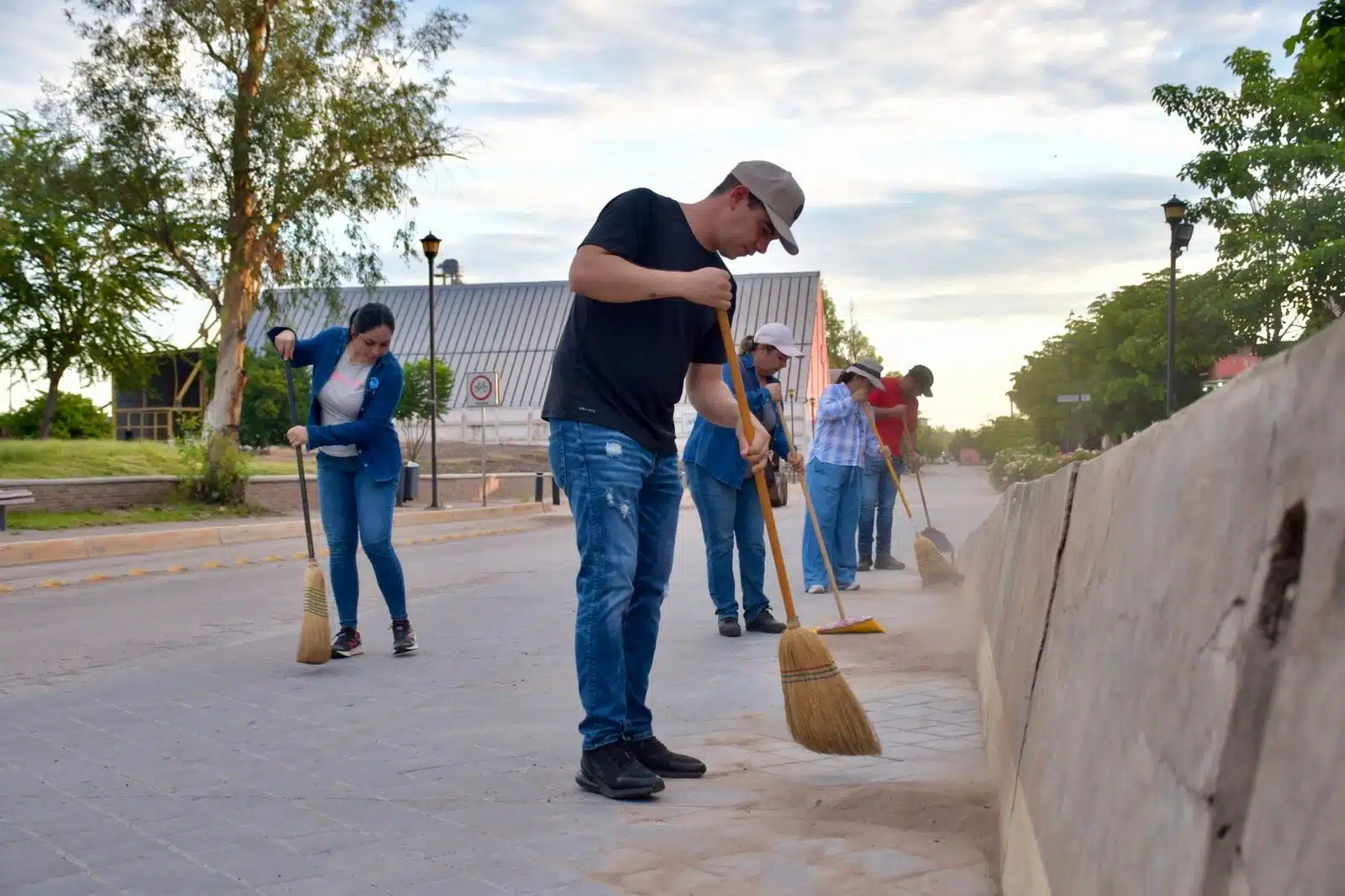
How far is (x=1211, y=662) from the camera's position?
1522mm

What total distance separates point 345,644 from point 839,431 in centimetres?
463

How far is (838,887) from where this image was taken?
3324 millimetres

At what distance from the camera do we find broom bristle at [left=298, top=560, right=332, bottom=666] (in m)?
7.33

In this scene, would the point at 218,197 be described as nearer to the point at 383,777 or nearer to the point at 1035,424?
the point at 383,777

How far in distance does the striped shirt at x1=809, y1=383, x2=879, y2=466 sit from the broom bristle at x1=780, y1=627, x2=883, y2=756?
637 centimetres

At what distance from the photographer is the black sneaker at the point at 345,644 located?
7691mm

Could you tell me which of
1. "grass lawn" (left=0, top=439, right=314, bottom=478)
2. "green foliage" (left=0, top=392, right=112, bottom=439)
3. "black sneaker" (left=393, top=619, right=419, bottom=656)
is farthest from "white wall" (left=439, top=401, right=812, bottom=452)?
"black sneaker" (left=393, top=619, right=419, bottom=656)

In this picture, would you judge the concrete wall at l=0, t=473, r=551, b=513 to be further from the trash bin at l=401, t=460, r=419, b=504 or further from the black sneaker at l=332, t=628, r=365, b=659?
the black sneaker at l=332, t=628, r=365, b=659

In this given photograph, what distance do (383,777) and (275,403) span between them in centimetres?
4218

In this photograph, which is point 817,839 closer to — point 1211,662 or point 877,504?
point 1211,662

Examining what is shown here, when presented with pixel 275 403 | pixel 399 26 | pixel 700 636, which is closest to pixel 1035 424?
pixel 275 403

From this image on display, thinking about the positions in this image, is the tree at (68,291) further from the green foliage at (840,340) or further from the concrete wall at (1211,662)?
the green foliage at (840,340)

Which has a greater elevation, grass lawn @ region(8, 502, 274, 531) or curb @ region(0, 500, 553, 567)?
grass lawn @ region(8, 502, 274, 531)

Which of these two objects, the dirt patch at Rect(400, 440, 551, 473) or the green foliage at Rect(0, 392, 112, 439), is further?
the dirt patch at Rect(400, 440, 551, 473)
